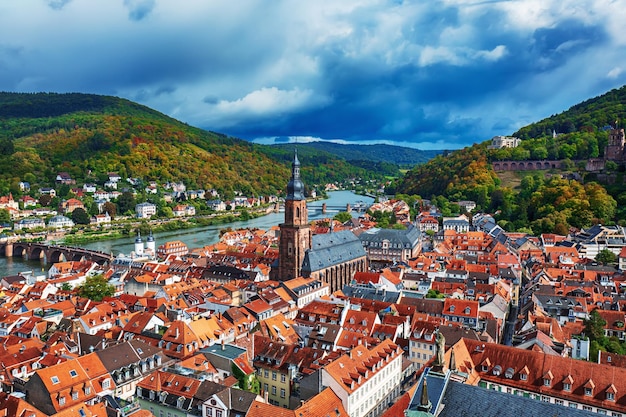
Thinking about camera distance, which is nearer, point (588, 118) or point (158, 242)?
point (158, 242)

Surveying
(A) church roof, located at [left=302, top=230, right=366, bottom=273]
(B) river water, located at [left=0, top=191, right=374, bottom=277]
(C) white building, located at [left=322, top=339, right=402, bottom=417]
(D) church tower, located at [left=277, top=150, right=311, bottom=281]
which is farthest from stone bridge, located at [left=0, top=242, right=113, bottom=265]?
(C) white building, located at [left=322, top=339, right=402, bottom=417]

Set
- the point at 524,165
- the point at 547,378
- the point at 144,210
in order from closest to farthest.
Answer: the point at 547,378 → the point at 524,165 → the point at 144,210

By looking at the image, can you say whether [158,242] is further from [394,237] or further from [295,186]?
[295,186]

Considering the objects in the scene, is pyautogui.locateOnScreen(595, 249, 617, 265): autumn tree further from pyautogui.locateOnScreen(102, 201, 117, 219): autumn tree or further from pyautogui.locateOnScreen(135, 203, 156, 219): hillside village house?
pyautogui.locateOnScreen(102, 201, 117, 219): autumn tree

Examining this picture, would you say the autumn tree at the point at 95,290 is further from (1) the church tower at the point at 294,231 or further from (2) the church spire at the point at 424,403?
(2) the church spire at the point at 424,403

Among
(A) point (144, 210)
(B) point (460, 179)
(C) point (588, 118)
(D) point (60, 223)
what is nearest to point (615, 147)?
(B) point (460, 179)

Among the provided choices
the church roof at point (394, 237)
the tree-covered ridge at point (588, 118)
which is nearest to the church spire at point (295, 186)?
the church roof at point (394, 237)
